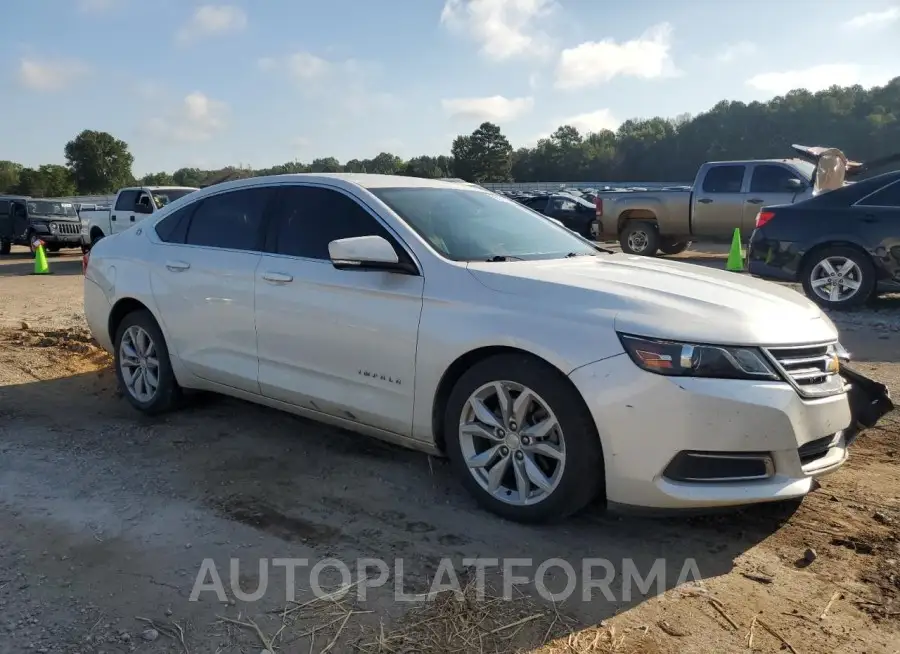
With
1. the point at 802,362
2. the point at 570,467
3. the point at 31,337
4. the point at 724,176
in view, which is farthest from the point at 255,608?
the point at 724,176

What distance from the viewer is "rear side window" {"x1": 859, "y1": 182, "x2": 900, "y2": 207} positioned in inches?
336

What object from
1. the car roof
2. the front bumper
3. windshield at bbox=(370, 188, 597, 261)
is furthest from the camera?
the car roof

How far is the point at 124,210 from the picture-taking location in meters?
18.9

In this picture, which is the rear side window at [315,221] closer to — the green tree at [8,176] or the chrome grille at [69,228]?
the chrome grille at [69,228]

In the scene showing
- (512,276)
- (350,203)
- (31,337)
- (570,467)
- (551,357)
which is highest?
(350,203)

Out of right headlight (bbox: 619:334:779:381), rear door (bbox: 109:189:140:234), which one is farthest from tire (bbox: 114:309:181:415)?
rear door (bbox: 109:189:140:234)

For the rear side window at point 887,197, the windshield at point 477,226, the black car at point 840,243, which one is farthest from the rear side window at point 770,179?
the windshield at point 477,226

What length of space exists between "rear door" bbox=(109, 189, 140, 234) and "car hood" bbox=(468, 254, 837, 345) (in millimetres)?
17215

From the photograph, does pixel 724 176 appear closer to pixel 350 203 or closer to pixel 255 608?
pixel 350 203

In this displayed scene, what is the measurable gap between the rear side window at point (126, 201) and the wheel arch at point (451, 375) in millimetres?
17295

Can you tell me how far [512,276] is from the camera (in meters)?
3.54

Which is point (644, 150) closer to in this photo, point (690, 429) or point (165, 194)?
point (165, 194)

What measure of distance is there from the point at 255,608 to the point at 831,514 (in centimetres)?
261

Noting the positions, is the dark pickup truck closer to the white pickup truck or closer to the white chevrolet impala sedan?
the white pickup truck
